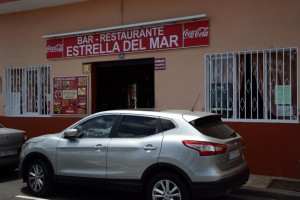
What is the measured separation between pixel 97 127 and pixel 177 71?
325 centimetres

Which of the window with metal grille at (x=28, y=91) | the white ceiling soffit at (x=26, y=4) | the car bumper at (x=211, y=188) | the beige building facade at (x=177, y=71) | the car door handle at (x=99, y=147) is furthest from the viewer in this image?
the window with metal grille at (x=28, y=91)

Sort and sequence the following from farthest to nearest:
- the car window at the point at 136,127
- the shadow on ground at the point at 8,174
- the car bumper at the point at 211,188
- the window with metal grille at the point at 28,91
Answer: the window with metal grille at the point at 28,91, the shadow on ground at the point at 8,174, the car window at the point at 136,127, the car bumper at the point at 211,188

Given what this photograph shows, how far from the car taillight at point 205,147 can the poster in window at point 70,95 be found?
Answer: 5.45m

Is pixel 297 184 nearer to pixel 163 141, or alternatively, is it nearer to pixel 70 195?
pixel 163 141

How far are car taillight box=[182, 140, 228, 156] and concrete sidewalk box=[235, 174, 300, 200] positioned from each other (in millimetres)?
1816

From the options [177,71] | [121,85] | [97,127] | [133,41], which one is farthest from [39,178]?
[121,85]

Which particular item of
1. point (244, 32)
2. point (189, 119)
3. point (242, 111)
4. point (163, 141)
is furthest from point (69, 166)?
point (244, 32)

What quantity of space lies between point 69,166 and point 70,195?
78cm

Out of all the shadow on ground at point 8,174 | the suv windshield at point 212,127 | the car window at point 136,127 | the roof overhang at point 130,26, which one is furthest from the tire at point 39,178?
the roof overhang at point 130,26

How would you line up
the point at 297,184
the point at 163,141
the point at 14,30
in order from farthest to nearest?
1. the point at 14,30
2. the point at 297,184
3. the point at 163,141

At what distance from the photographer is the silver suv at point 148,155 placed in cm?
468

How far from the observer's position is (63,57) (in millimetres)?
10023

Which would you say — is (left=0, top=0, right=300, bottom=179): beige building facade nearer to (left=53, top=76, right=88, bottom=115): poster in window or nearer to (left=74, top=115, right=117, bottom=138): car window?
(left=53, top=76, right=88, bottom=115): poster in window

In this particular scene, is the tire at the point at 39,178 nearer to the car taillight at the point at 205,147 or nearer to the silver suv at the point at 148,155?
the silver suv at the point at 148,155
